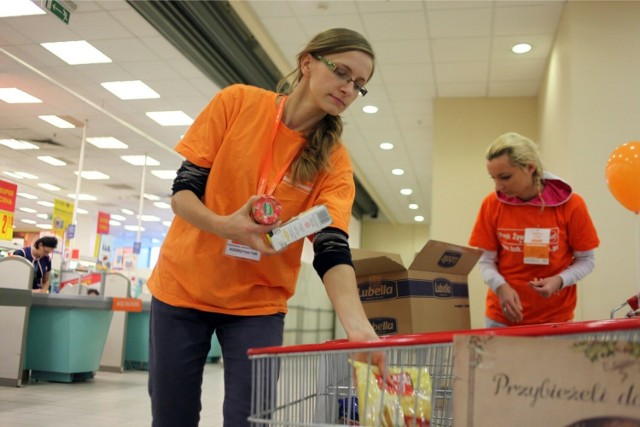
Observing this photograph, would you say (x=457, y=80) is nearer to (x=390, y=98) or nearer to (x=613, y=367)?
(x=390, y=98)

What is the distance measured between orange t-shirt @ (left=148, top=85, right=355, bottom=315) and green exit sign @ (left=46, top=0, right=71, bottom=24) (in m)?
5.36

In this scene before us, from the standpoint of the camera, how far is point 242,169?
156cm

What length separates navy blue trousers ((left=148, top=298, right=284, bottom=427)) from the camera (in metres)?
1.47

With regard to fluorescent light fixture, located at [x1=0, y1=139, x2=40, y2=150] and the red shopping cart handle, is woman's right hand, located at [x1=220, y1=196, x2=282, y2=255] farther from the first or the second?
fluorescent light fixture, located at [x1=0, y1=139, x2=40, y2=150]

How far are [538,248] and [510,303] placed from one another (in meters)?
0.28

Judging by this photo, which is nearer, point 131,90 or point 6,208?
point 6,208

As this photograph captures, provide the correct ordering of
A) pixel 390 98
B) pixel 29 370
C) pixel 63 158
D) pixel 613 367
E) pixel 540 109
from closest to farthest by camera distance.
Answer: pixel 613 367 < pixel 29 370 < pixel 540 109 < pixel 390 98 < pixel 63 158

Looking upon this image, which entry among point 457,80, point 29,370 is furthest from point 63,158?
point 457,80

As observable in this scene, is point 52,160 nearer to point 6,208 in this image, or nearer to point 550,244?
point 6,208

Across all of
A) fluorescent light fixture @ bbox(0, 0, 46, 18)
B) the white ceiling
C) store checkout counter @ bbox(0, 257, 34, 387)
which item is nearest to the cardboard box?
the white ceiling

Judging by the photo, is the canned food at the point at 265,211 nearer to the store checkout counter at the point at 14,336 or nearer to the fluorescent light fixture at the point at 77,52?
the store checkout counter at the point at 14,336

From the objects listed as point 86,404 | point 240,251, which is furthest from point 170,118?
point 240,251

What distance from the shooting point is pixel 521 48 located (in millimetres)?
6801

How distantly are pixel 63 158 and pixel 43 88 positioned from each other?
3632 mm
